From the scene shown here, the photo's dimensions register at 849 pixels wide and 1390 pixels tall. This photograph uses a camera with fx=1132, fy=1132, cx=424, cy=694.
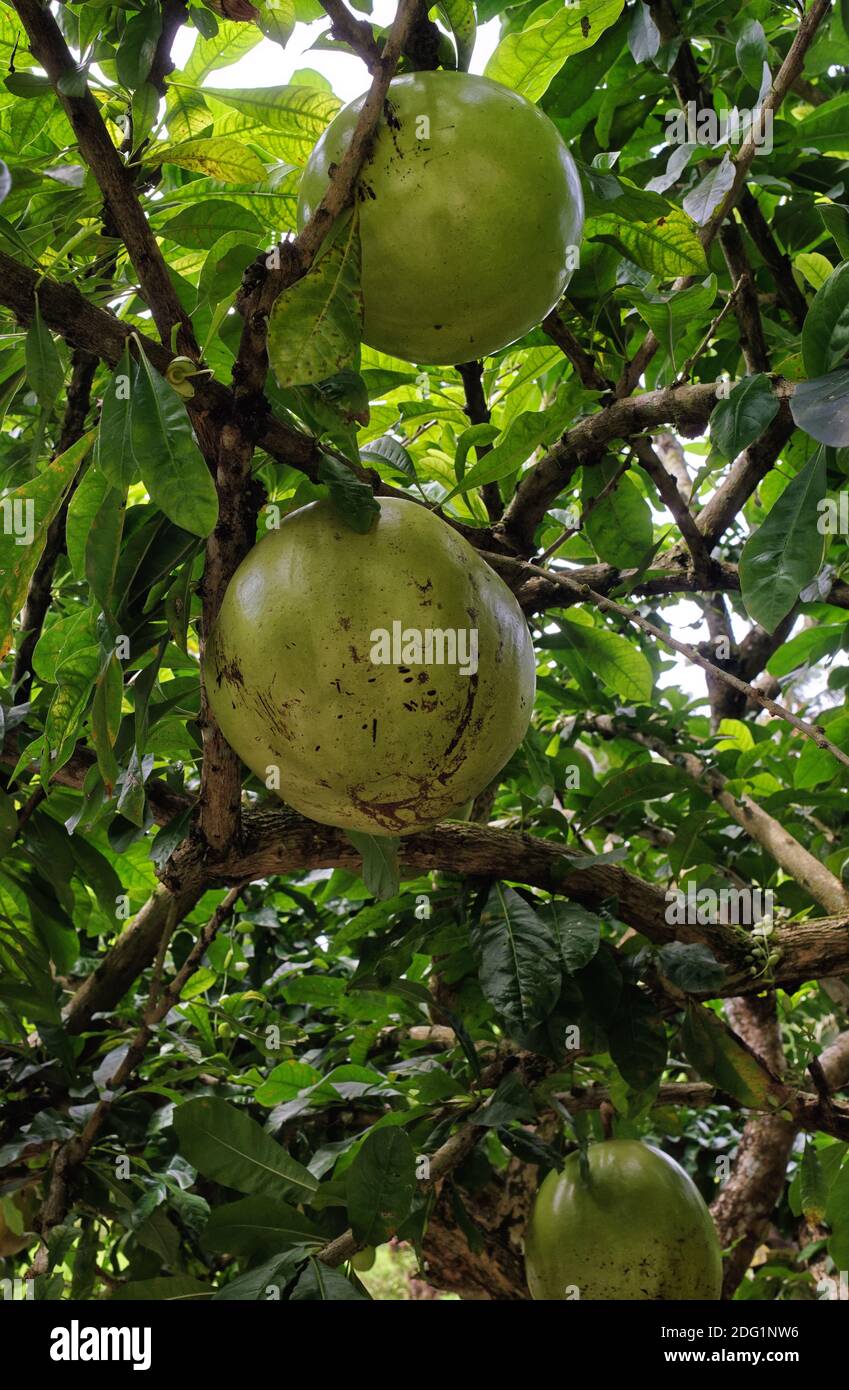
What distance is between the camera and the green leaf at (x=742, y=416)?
3.32 feet

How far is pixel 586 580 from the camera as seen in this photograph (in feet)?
4.96

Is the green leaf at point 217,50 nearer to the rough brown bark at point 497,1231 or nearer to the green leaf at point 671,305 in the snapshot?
the green leaf at point 671,305

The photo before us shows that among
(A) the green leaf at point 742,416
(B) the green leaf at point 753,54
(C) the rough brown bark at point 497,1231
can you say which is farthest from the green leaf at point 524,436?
(C) the rough brown bark at point 497,1231

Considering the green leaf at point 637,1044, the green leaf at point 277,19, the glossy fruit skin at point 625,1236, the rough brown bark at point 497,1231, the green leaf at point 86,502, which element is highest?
the green leaf at point 277,19

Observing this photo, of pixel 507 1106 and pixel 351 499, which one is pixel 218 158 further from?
pixel 507 1106

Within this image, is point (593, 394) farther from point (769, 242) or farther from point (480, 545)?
point (769, 242)

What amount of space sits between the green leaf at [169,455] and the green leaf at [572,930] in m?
0.74

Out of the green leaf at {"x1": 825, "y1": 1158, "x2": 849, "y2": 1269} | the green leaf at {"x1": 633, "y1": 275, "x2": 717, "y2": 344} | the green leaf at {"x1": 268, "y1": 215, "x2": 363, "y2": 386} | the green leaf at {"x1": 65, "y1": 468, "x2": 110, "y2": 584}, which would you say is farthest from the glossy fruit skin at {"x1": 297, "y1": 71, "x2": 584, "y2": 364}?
the green leaf at {"x1": 825, "y1": 1158, "x2": 849, "y2": 1269}

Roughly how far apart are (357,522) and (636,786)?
955 millimetres

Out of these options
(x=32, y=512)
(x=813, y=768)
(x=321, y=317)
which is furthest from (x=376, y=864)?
(x=813, y=768)

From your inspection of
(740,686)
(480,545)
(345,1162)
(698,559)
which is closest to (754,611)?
(740,686)

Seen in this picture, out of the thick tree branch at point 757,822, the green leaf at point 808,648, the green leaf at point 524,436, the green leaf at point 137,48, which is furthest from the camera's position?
the green leaf at point 808,648

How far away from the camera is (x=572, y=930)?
4.39ft
